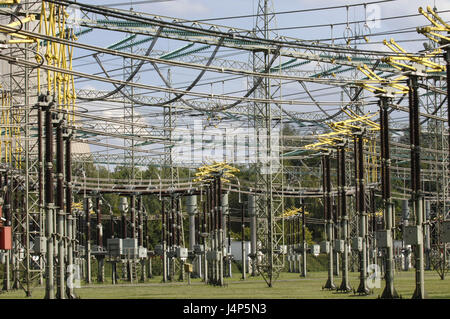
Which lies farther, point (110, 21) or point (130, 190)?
point (130, 190)

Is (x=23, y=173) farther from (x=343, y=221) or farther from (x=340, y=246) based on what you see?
(x=343, y=221)

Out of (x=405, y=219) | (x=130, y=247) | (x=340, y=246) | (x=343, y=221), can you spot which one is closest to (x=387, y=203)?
(x=343, y=221)

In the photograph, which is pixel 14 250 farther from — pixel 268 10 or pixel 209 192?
pixel 268 10

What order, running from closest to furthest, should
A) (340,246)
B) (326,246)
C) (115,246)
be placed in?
1. (340,246)
2. (326,246)
3. (115,246)

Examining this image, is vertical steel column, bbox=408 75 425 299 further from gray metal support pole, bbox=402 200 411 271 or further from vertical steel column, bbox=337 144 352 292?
gray metal support pole, bbox=402 200 411 271

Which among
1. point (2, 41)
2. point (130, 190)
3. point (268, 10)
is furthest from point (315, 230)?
point (2, 41)

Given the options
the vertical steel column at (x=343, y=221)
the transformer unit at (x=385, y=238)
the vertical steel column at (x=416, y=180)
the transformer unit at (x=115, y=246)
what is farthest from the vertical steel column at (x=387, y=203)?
the transformer unit at (x=115, y=246)

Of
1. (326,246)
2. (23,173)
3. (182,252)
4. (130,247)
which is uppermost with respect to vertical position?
(23,173)

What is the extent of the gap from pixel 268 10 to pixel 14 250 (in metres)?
15.5

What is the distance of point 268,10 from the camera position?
117 feet

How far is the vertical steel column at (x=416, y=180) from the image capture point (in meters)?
19.9

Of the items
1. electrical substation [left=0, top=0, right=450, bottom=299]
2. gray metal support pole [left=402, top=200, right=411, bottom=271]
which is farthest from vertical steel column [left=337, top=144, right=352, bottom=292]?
gray metal support pole [left=402, top=200, right=411, bottom=271]

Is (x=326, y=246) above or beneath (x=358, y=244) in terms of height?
beneath

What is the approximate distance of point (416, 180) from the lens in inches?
808
